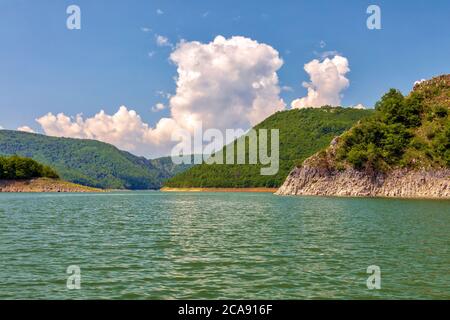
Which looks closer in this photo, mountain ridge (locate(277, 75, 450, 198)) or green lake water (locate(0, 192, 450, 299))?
green lake water (locate(0, 192, 450, 299))

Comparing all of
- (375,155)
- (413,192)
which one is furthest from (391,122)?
(413,192)

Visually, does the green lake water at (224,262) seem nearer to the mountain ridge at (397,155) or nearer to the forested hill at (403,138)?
the mountain ridge at (397,155)

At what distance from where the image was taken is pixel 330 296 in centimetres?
2192

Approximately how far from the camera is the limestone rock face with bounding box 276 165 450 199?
506 ft

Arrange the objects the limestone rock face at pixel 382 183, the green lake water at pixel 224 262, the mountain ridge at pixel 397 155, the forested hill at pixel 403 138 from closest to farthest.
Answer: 1. the green lake water at pixel 224 262
2. the limestone rock face at pixel 382 183
3. the mountain ridge at pixel 397 155
4. the forested hill at pixel 403 138

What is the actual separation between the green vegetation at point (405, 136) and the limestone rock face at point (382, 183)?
3.45 m

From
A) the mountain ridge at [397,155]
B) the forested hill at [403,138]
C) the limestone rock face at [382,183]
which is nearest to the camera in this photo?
the limestone rock face at [382,183]

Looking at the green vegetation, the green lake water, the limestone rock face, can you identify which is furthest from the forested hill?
the green lake water

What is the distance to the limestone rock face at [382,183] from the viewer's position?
154 m

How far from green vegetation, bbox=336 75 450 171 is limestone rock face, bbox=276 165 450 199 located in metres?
3.45

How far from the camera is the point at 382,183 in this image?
561 feet

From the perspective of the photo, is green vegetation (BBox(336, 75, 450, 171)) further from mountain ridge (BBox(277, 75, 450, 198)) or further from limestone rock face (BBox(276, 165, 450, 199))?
limestone rock face (BBox(276, 165, 450, 199))

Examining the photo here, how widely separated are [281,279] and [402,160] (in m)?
159

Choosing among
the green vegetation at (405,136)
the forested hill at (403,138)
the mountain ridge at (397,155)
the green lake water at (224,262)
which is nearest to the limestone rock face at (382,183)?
the mountain ridge at (397,155)
